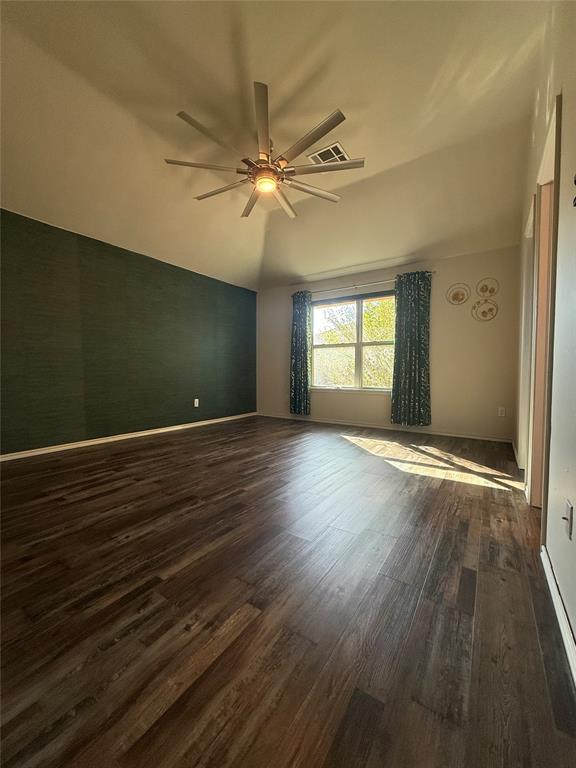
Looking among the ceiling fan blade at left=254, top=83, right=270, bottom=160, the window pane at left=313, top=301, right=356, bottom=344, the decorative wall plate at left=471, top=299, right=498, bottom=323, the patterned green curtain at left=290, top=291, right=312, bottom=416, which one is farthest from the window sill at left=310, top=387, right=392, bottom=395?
the ceiling fan blade at left=254, top=83, right=270, bottom=160

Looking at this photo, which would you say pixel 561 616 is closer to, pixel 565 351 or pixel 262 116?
pixel 565 351

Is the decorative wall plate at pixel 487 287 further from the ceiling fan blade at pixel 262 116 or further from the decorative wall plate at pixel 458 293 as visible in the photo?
the ceiling fan blade at pixel 262 116

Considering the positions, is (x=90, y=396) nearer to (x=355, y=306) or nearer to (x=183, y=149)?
(x=183, y=149)

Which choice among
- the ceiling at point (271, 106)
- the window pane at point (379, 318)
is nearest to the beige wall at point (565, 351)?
the ceiling at point (271, 106)

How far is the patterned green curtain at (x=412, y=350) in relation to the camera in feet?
13.8

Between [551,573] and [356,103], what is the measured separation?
10.9 ft

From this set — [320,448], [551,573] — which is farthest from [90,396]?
[551,573]

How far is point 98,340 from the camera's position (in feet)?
12.0

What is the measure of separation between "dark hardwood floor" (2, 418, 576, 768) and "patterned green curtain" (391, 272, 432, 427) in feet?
7.29

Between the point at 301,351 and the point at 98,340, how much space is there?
3.13 meters

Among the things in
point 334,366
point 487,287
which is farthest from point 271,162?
point 334,366

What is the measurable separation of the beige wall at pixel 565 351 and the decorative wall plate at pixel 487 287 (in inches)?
107

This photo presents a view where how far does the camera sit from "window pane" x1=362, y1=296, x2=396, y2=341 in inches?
183

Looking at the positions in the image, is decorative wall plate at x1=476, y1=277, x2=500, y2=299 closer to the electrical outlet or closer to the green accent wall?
the electrical outlet
